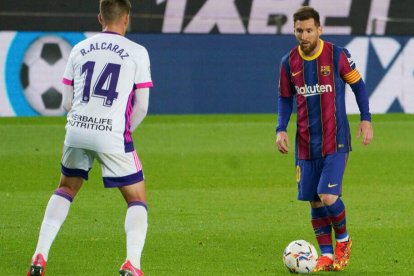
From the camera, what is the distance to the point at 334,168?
305 inches

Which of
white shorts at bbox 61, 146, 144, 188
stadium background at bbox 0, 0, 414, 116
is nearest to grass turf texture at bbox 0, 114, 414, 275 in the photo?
white shorts at bbox 61, 146, 144, 188

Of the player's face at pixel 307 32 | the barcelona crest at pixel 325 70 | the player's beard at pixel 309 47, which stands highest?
the player's face at pixel 307 32

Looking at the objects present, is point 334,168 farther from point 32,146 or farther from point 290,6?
point 290,6

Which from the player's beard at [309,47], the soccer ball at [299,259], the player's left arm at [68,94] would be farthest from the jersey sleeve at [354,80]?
the player's left arm at [68,94]

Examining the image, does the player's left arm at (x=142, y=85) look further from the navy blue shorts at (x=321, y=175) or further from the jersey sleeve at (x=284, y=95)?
the navy blue shorts at (x=321, y=175)

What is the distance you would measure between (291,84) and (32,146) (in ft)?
29.5

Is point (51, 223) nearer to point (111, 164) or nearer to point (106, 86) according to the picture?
point (111, 164)

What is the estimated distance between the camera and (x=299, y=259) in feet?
25.1

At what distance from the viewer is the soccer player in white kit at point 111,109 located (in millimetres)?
6906

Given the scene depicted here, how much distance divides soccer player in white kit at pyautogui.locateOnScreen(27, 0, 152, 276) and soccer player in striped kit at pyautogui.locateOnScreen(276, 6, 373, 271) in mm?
1294

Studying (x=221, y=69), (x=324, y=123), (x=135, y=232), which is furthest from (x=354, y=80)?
(x=221, y=69)

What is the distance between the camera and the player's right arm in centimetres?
789

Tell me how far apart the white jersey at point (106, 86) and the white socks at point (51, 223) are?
0.40m

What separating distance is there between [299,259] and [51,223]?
5.57ft
